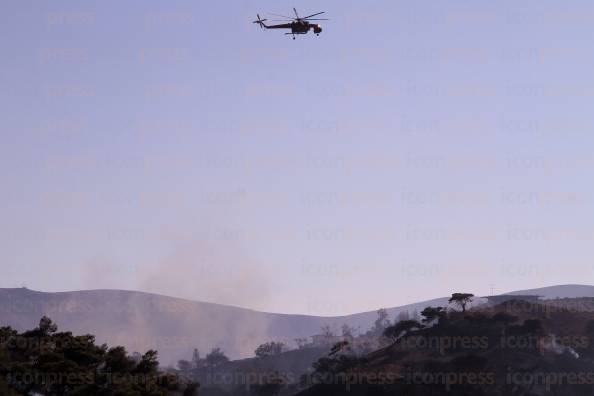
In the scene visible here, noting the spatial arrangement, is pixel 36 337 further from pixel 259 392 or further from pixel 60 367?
pixel 259 392

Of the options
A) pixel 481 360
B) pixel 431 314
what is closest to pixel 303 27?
pixel 481 360

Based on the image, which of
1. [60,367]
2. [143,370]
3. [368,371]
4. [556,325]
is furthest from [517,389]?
[60,367]

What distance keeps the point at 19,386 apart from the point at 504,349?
9424 cm

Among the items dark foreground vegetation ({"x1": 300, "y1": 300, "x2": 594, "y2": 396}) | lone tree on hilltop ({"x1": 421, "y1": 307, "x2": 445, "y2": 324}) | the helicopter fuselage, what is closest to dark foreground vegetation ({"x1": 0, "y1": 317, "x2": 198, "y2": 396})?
the helicopter fuselage

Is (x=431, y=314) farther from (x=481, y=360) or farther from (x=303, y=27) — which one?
(x=303, y=27)

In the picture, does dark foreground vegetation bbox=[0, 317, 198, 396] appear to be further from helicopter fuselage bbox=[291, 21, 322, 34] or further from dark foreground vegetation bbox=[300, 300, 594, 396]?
dark foreground vegetation bbox=[300, 300, 594, 396]

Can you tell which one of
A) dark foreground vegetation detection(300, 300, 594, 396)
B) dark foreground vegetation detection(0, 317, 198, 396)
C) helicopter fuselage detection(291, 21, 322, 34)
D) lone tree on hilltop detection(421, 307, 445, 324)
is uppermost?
helicopter fuselage detection(291, 21, 322, 34)

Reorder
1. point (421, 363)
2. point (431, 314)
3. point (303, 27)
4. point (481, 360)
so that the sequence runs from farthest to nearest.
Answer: point (431, 314) < point (421, 363) < point (481, 360) < point (303, 27)

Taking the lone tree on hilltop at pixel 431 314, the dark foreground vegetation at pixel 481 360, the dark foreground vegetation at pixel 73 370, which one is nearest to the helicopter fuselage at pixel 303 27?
the dark foreground vegetation at pixel 73 370

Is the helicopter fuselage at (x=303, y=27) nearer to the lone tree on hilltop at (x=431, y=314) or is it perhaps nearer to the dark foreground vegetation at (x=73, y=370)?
the dark foreground vegetation at (x=73, y=370)

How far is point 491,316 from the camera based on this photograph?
170 metres

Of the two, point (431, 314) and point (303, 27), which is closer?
point (303, 27)

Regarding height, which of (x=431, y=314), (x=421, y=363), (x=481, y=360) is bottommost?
(x=481, y=360)

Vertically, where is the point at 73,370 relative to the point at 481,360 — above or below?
below
